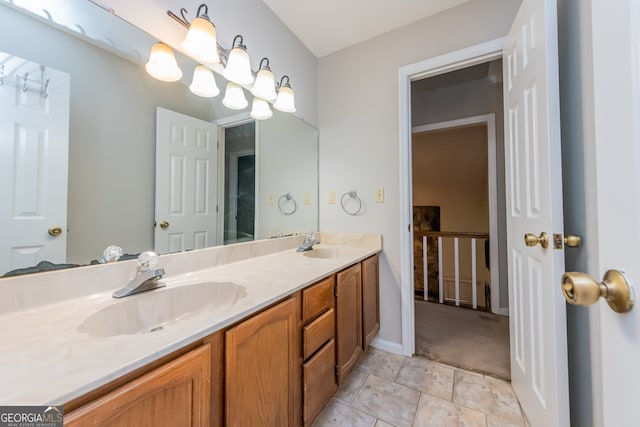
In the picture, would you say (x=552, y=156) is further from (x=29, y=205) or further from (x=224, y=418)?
(x=29, y=205)

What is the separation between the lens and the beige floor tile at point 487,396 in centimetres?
126

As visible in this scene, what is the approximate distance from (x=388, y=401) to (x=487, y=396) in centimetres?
56

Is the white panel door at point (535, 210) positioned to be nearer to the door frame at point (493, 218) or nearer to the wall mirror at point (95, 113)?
the door frame at point (493, 218)

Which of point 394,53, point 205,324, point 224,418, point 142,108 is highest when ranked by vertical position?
point 394,53

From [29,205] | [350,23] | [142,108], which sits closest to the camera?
[29,205]

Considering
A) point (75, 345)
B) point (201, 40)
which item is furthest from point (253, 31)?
point (75, 345)

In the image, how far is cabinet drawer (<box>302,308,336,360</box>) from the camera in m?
1.03

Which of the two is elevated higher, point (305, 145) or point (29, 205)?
point (305, 145)

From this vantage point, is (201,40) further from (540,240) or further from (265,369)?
(540,240)

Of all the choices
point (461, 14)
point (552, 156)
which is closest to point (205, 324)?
point (552, 156)

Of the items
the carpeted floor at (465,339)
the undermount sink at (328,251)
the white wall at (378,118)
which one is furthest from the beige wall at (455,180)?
the undermount sink at (328,251)

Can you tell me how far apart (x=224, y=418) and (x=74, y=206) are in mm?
854

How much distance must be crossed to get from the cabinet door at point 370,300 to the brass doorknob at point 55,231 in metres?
1.40

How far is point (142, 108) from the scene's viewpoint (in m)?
1.03
